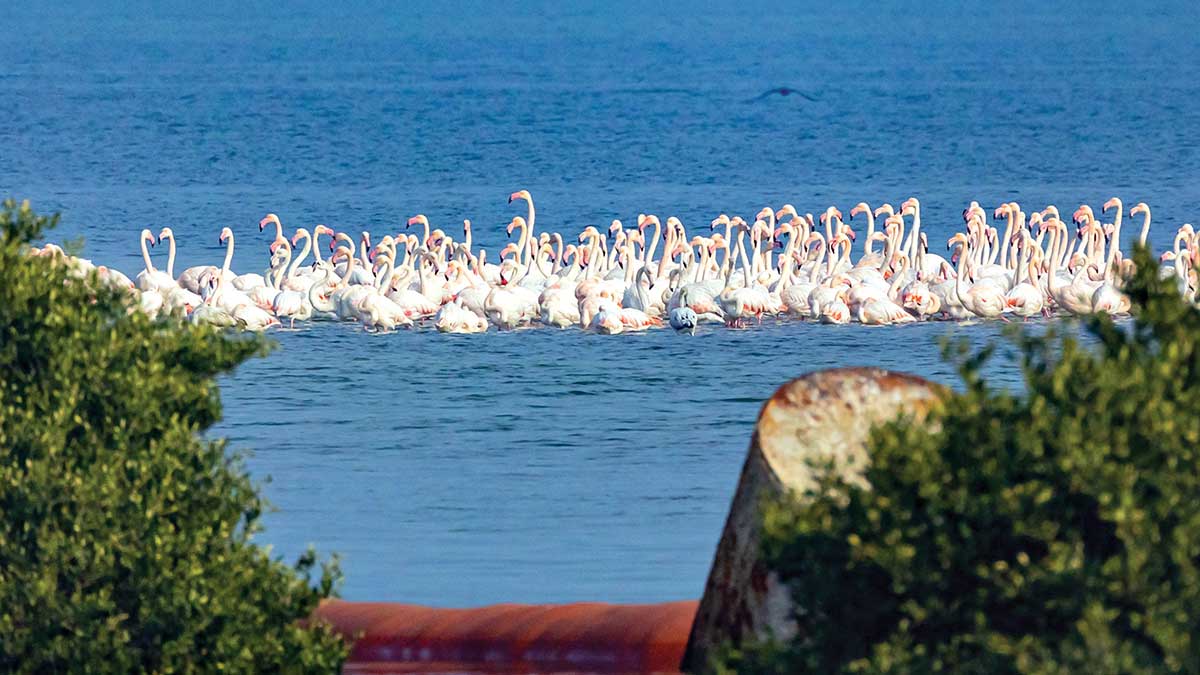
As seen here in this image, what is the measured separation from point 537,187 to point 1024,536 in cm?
4536

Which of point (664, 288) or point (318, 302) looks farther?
point (664, 288)

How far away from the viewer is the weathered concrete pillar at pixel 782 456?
24.4 ft

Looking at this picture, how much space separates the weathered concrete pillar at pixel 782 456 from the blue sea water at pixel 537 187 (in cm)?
358

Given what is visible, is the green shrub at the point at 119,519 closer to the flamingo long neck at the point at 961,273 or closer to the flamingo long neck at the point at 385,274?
the flamingo long neck at the point at 961,273

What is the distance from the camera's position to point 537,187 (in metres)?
50.6

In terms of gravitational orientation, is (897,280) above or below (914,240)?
below

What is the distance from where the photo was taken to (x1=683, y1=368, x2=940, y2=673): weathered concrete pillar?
7.44m

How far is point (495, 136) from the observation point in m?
67.8

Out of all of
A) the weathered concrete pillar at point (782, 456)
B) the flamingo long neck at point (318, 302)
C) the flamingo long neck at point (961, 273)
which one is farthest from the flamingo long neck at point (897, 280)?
the weathered concrete pillar at point (782, 456)

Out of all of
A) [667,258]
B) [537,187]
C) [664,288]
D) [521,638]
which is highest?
[521,638]

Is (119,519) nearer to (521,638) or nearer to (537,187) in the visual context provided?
(521,638)

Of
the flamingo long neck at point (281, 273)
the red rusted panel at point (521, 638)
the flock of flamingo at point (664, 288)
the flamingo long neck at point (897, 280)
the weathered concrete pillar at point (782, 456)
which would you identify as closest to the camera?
the weathered concrete pillar at point (782, 456)

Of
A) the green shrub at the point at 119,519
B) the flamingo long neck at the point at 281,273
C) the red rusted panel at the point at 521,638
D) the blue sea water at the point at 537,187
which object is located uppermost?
the green shrub at the point at 119,519

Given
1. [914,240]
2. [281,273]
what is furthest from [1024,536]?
[914,240]
